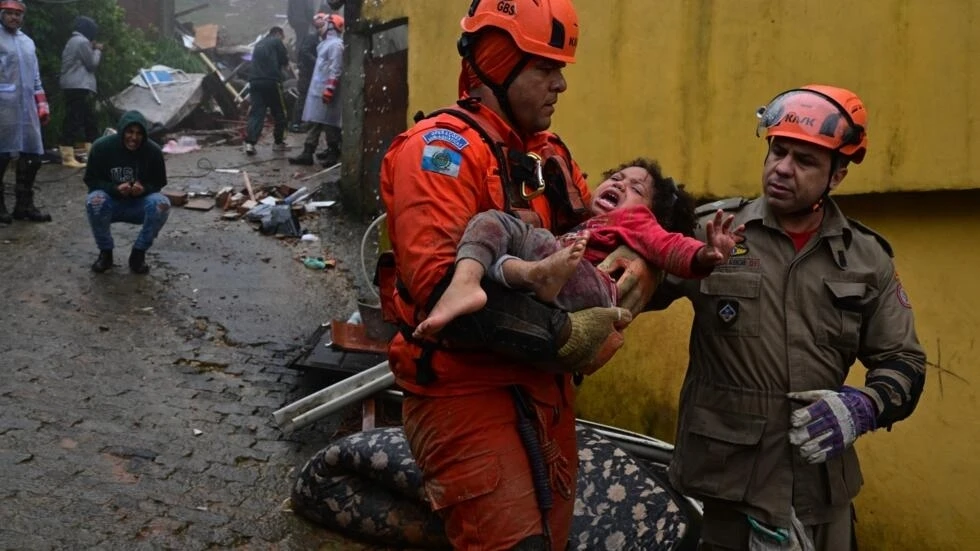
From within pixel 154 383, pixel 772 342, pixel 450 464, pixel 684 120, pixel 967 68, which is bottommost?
pixel 154 383

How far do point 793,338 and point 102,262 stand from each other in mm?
7021

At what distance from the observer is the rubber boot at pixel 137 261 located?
8461 millimetres

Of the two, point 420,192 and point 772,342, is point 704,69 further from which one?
point 420,192

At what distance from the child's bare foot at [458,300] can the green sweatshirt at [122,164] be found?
691cm

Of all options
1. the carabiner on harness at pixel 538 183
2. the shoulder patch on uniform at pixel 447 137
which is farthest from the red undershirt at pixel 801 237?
the shoulder patch on uniform at pixel 447 137

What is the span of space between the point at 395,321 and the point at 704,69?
289 cm

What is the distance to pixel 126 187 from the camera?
8.35m

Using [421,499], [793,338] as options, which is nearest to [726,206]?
[793,338]

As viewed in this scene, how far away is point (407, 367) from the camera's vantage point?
2607mm

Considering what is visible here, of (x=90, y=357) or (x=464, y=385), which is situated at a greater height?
(x=464, y=385)

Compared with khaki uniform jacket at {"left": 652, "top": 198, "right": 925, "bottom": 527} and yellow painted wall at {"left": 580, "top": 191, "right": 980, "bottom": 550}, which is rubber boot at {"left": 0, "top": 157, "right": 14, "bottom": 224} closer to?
yellow painted wall at {"left": 580, "top": 191, "right": 980, "bottom": 550}

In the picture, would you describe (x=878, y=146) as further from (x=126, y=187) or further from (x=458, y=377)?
(x=126, y=187)

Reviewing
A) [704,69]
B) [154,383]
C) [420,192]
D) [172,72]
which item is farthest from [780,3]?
[172,72]

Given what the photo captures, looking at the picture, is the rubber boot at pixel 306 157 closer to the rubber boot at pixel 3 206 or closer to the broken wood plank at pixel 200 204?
the broken wood plank at pixel 200 204
